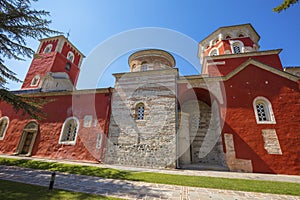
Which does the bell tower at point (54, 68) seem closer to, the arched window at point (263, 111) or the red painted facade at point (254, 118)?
the red painted facade at point (254, 118)

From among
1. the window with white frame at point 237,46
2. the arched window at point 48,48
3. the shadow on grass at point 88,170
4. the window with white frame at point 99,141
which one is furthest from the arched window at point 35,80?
the window with white frame at point 237,46

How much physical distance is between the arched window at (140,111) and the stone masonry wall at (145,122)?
0.81 ft

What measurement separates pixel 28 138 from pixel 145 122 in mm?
10643

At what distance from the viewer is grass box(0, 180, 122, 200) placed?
3688 millimetres

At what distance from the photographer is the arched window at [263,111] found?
8.76 metres

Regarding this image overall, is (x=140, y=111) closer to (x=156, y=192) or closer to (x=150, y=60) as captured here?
(x=150, y=60)

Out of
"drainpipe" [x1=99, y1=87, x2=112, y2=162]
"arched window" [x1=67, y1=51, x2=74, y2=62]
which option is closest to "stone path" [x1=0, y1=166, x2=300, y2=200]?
"drainpipe" [x1=99, y1=87, x2=112, y2=162]

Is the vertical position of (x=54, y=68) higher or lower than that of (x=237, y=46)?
lower

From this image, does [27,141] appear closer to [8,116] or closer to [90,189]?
[8,116]

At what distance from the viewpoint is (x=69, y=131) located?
1152cm

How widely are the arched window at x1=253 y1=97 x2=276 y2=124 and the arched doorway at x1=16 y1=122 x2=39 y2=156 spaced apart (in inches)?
666

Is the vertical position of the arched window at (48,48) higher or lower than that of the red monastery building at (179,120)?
higher

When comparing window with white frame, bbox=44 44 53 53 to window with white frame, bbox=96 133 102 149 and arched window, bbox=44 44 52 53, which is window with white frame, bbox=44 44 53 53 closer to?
arched window, bbox=44 44 52 53

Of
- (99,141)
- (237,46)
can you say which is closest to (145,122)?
(99,141)
